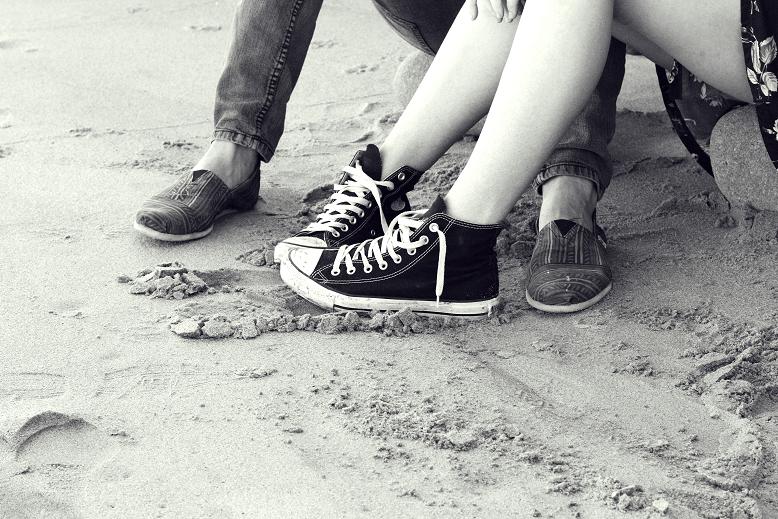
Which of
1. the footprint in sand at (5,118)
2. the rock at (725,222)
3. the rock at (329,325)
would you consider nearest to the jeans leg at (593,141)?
the rock at (725,222)

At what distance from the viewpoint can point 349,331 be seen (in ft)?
6.27

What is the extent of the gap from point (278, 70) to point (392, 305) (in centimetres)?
76

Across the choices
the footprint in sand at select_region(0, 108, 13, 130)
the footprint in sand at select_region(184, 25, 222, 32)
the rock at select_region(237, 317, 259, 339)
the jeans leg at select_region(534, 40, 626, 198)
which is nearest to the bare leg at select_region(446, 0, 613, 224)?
the jeans leg at select_region(534, 40, 626, 198)

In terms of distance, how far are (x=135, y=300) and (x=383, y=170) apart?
599mm

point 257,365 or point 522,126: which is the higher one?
point 522,126

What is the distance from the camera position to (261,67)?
2385 millimetres

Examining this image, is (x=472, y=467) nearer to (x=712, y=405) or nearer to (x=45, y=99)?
(x=712, y=405)

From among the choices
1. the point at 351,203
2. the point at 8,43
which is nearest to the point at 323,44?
the point at 8,43

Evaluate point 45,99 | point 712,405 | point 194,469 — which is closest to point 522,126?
point 712,405

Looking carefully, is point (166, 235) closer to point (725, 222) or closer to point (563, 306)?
point (563, 306)

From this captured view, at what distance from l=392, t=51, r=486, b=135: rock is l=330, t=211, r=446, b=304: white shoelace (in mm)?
991

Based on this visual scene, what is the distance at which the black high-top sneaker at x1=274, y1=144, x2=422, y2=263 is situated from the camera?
6.96 feet

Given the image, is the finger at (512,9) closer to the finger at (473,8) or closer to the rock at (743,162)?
the finger at (473,8)

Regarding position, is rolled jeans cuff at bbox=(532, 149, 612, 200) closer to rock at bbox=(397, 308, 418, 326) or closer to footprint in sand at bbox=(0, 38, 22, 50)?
rock at bbox=(397, 308, 418, 326)
